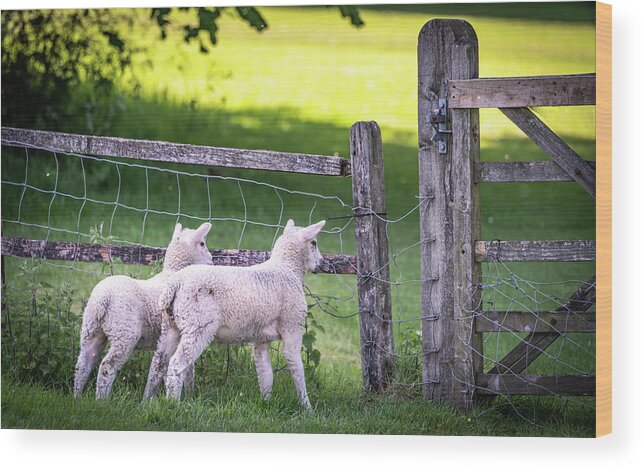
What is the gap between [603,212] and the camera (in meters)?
5.88

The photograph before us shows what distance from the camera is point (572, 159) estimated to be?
5.88 metres

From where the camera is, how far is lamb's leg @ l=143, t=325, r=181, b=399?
19.9 feet

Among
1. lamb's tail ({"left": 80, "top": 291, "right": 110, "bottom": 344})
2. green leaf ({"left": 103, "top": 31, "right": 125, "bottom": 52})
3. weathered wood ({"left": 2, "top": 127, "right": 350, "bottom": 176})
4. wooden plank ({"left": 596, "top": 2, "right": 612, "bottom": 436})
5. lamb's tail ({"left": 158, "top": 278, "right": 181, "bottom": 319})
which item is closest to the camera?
wooden plank ({"left": 596, "top": 2, "right": 612, "bottom": 436})

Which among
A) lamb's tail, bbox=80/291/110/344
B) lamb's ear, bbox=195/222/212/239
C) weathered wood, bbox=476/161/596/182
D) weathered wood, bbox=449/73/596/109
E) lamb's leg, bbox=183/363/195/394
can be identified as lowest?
lamb's leg, bbox=183/363/195/394

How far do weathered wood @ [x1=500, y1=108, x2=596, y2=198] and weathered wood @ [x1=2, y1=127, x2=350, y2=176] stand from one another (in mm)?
1107

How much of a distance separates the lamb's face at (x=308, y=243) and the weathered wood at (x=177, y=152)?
362 mm

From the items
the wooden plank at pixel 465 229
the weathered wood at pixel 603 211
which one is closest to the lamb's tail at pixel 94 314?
the wooden plank at pixel 465 229

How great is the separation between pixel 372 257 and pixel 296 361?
763mm

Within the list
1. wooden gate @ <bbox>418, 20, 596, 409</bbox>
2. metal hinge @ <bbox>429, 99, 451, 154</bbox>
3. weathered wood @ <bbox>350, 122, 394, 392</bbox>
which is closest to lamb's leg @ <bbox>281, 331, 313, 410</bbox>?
weathered wood @ <bbox>350, 122, 394, 392</bbox>

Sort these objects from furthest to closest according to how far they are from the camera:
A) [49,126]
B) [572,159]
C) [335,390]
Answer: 1. [49,126]
2. [335,390]
3. [572,159]

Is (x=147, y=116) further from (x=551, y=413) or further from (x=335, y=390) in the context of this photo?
(x=551, y=413)

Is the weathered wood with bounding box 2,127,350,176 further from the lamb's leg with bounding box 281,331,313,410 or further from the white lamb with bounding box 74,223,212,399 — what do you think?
the lamb's leg with bounding box 281,331,313,410

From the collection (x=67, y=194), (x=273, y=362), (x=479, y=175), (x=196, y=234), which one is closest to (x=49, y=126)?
(x=67, y=194)

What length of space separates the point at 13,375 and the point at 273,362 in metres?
1.64
